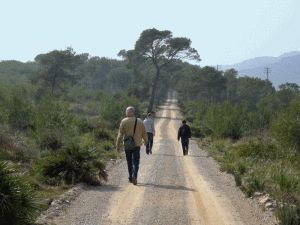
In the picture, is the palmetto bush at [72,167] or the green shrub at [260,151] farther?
the green shrub at [260,151]

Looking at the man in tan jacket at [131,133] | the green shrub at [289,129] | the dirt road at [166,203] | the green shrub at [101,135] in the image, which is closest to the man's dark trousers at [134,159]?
the man in tan jacket at [131,133]

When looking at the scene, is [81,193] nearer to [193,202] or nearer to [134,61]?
[193,202]

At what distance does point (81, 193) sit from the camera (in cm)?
709

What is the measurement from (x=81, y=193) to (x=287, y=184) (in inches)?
205

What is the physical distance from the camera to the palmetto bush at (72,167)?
7.94 meters

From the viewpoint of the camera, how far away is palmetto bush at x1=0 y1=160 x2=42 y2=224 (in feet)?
13.6

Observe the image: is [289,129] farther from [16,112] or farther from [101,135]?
[16,112]

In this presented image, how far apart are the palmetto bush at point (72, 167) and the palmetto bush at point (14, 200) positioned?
3.36m

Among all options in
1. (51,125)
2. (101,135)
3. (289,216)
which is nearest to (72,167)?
(289,216)

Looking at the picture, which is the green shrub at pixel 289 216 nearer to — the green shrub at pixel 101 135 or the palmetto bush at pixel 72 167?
the palmetto bush at pixel 72 167

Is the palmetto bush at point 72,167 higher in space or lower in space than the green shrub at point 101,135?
higher

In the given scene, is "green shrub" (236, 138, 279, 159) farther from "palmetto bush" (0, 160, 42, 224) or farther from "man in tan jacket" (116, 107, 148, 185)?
"palmetto bush" (0, 160, 42, 224)

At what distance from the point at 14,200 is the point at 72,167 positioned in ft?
12.6

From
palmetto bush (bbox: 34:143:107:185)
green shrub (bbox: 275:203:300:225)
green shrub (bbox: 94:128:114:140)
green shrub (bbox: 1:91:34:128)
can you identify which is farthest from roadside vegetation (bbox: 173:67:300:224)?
green shrub (bbox: 1:91:34:128)
